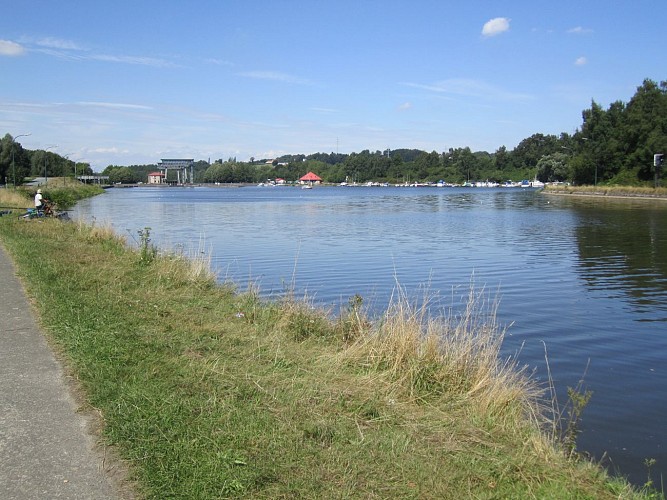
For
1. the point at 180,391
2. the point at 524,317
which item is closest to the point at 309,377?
the point at 180,391

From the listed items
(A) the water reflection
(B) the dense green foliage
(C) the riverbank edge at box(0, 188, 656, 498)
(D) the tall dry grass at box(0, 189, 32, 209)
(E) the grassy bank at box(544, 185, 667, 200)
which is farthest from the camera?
(B) the dense green foliage

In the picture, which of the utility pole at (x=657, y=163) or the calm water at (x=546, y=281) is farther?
the utility pole at (x=657, y=163)

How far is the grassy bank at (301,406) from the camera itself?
4.88 m

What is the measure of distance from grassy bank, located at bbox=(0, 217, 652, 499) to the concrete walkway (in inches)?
9.4

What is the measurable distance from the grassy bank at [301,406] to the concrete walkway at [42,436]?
239mm

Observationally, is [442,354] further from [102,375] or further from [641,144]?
[641,144]

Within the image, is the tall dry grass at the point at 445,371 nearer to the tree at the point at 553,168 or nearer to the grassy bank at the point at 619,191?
the grassy bank at the point at 619,191

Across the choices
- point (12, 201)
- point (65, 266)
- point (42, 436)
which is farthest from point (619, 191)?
point (42, 436)

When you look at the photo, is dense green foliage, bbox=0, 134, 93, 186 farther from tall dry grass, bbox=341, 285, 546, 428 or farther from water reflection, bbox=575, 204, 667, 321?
tall dry grass, bbox=341, 285, 546, 428

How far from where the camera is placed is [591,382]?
9.78 m

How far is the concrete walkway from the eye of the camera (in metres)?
4.54

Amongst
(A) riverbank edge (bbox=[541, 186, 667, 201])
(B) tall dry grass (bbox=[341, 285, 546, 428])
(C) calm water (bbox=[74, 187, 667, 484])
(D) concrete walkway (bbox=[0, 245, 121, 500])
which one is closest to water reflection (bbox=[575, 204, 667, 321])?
(C) calm water (bbox=[74, 187, 667, 484])

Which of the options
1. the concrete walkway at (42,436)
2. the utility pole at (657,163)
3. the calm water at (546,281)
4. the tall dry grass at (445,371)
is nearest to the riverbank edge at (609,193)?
the utility pole at (657,163)

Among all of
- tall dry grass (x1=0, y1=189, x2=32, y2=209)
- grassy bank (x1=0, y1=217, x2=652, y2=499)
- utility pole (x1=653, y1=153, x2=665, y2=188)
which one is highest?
utility pole (x1=653, y1=153, x2=665, y2=188)
